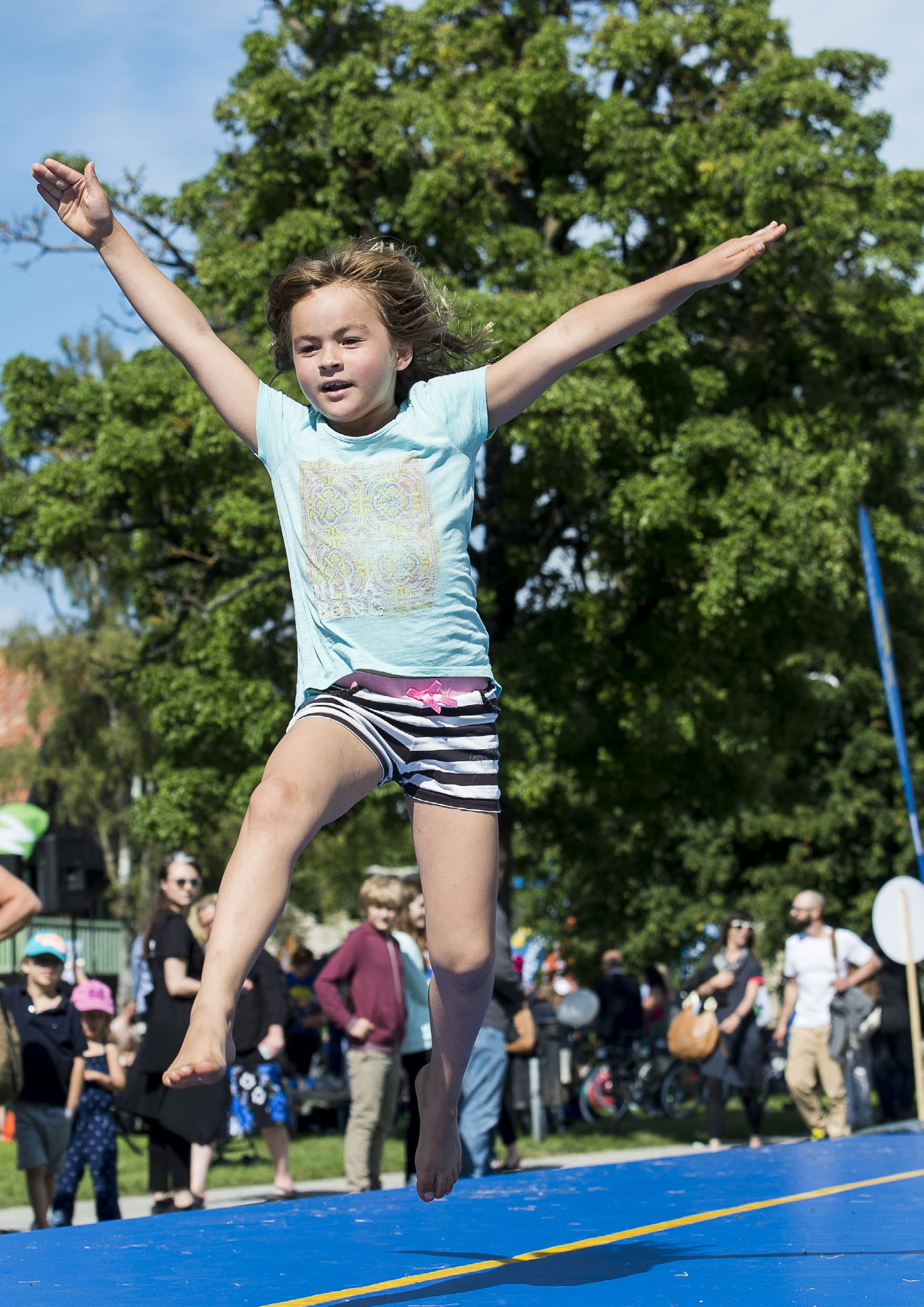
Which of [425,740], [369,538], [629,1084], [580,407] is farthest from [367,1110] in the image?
[629,1084]

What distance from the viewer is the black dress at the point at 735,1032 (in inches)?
459

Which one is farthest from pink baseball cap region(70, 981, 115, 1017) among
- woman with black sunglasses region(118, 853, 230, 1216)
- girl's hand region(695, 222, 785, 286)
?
girl's hand region(695, 222, 785, 286)

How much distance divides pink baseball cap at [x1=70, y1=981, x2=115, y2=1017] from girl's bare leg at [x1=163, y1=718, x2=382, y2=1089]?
684cm

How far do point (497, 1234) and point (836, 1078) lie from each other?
8172 mm

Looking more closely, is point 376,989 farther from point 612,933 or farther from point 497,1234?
point 612,933

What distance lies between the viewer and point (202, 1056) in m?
2.59

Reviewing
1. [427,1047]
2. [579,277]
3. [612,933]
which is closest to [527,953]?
[612,933]

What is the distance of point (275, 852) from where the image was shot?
286 centimetres

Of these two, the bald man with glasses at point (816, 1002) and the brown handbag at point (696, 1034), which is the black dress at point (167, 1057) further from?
the bald man with glasses at point (816, 1002)

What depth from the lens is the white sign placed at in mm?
11617

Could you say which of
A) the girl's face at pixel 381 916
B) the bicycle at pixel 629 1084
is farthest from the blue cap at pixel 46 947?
the bicycle at pixel 629 1084

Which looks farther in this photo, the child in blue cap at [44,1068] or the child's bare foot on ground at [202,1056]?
the child in blue cap at [44,1068]

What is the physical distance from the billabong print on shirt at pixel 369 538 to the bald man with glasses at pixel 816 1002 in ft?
29.3

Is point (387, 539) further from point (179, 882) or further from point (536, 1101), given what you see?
point (536, 1101)
